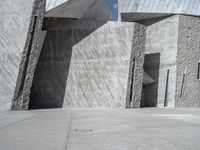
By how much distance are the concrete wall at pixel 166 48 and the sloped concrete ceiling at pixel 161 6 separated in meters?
0.77

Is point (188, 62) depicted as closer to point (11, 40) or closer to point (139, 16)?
point (139, 16)

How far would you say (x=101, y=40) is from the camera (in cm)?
1648

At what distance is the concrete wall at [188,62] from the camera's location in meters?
18.1

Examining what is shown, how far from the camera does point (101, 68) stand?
642 inches

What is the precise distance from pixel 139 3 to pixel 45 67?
28.7 ft

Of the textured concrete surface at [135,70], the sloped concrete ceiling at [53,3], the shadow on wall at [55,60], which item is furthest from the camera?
the shadow on wall at [55,60]

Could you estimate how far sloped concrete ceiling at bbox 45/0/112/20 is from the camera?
50.0ft

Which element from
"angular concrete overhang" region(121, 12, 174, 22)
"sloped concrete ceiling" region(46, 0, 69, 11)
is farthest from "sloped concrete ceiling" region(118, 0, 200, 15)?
"sloped concrete ceiling" region(46, 0, 69, 11)

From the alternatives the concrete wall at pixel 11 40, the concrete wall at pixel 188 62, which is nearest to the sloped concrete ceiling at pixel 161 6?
the concrete wall at pixel 188 62

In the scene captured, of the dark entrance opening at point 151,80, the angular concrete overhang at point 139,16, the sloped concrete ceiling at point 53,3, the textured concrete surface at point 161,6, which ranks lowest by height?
the dark entrance opening at point 151,80

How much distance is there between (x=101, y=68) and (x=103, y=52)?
1063 mm

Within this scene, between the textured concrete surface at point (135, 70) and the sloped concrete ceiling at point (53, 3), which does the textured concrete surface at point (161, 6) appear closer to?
the textured concrete surface at point (135, 70)

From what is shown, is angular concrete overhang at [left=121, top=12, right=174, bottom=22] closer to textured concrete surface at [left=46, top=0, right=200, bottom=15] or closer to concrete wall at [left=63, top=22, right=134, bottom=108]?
textured concrete surface at [left=46, top=0, right=200, bottom=15]

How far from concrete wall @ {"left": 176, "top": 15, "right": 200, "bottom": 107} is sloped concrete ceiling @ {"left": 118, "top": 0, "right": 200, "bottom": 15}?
64 cm
